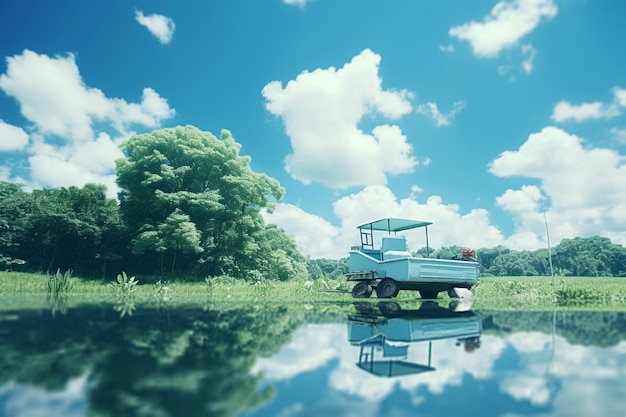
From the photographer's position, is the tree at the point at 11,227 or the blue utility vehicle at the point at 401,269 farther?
the tree at the point at 11,227

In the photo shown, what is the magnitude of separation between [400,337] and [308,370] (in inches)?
80.9

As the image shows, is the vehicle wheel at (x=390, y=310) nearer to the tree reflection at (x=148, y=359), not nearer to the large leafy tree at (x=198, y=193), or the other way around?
the tree reflection at (x=148, y=359)

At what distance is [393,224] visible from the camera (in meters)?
14.9

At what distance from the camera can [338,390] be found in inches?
115

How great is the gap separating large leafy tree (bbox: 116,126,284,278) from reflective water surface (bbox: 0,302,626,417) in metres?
22.2

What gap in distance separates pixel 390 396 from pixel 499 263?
119 m

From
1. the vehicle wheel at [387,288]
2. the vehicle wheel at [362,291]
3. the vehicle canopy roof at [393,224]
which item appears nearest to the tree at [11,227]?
the vehicle wheel at [362,291]

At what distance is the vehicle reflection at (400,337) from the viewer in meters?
3.59

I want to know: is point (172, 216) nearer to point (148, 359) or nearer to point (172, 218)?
point (172, 218)

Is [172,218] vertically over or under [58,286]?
over

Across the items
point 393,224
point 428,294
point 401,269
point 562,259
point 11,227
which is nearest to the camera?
point 401,269

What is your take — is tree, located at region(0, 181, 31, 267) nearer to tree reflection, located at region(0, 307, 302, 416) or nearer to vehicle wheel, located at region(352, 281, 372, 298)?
vehicle wheel, located at region(352, 281, 372, 298)

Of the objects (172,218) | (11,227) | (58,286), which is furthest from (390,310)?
(11,227)

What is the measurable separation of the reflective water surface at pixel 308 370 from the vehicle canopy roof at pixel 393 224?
27.1 ft
